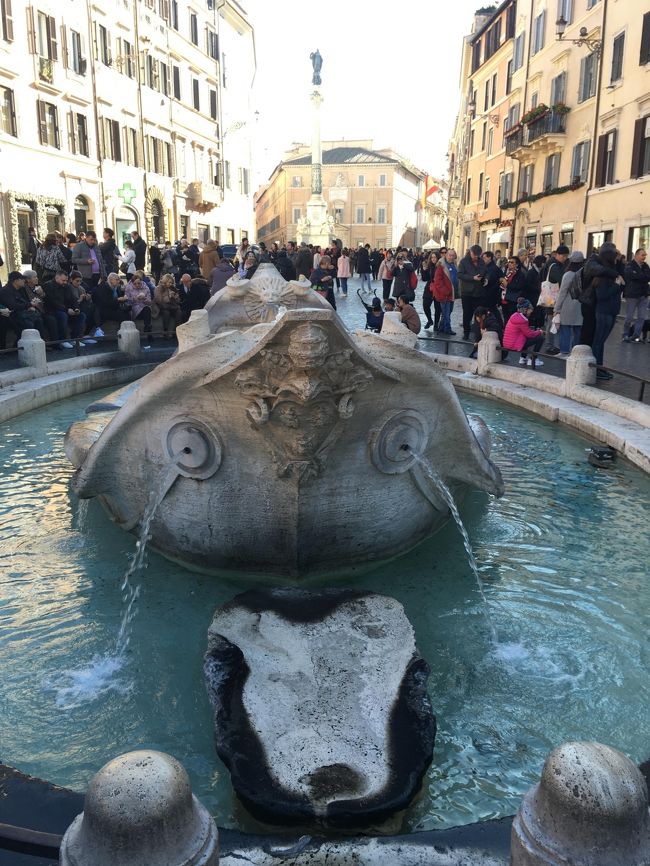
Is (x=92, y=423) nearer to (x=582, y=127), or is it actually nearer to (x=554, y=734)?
(x=554, y=734)

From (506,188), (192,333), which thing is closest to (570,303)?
(192,333)

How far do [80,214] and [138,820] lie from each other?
94.6 ft

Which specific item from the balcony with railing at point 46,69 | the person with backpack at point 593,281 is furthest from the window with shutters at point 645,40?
the balcony with railing at point 46,69

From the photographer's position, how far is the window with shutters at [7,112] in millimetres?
22484

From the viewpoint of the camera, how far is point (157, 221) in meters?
34.4

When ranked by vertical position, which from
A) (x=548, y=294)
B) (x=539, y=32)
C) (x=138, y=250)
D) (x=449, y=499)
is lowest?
(x=449, y=499)

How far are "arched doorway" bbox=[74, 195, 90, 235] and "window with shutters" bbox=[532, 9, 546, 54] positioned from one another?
1930 centimetres

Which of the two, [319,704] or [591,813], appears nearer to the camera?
[591,813]

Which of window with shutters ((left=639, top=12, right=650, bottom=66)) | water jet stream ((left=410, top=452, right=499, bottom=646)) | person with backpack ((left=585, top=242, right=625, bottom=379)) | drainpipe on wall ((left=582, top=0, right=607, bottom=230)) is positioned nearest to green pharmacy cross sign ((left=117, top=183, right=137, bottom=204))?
drainpipe on wall ((left=582, top=0, right=607, bottom=230))

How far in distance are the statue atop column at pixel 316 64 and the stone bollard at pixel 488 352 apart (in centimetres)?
4184

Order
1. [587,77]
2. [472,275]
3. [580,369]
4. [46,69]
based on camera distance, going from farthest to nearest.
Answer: [587,77]
[46,69]
[472,275]
[580,369]

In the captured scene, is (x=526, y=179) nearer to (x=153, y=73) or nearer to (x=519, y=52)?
(x=519, y=52)

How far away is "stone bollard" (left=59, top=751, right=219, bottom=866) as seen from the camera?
1535 millimetres

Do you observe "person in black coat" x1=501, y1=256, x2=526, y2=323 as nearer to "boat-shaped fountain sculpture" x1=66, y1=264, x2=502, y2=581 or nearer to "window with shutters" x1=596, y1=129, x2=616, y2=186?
"boat-shaped fountain sculpture" x1=66, y1=264, x2=502, y2=581
